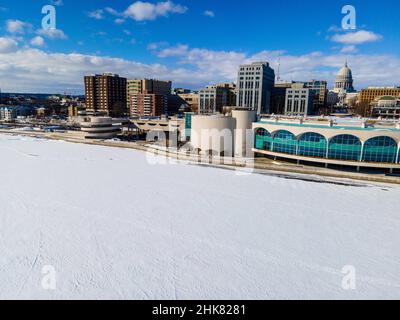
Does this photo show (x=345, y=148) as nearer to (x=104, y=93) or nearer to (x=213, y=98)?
(x=213, y=98)

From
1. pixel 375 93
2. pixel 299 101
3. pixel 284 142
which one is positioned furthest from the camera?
pixel 375 93

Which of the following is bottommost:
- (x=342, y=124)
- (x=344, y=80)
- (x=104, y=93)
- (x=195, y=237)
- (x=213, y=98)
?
(x=195, y=237)

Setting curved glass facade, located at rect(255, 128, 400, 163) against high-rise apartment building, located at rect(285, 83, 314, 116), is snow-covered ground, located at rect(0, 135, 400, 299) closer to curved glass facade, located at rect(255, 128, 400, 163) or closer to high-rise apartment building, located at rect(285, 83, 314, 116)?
curved glass facade, located at rect(255, 128, 400, 163)

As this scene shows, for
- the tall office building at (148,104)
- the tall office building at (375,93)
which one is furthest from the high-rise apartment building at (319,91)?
the tall office building at (148,104)

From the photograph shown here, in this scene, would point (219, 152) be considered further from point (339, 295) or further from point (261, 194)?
point (339, 295)

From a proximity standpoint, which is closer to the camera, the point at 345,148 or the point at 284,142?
the point at 345,148

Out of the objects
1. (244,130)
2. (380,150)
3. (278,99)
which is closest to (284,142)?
(244,130)

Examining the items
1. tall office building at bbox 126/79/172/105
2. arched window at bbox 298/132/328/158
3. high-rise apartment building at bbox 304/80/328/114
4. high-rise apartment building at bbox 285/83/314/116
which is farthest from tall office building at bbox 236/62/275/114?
arched window at bbox 298/132/328/158
